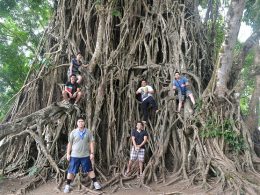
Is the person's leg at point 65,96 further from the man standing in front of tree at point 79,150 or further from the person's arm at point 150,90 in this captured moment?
the person's arm at point 150,90

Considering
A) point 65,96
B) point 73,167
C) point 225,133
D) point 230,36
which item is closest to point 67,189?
point 73,167

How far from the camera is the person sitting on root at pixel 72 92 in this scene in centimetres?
597

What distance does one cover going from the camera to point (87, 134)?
489 cm

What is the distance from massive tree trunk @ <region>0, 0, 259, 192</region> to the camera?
5.32 m

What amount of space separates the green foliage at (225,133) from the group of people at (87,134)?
0.70 metres

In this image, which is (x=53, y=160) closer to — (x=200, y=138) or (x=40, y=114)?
(x=40, y=114)

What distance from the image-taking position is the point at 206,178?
4.92 m

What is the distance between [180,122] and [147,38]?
87.2 inches

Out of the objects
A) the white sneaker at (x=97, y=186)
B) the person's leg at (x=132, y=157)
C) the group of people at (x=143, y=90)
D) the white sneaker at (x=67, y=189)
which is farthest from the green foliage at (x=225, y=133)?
the white sneaker at (x=67, y=189)

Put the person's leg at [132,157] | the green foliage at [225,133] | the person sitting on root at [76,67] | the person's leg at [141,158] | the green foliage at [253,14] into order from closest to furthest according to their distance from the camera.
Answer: the green foliage at [225,133]
the person's leg at [141,158]
the person's leg at [132,157]
the person sitting on root at [76,67]
the green foliage at [253,14]

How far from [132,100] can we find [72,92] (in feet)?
3.96

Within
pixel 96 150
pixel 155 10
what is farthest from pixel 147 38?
pixel 96 150

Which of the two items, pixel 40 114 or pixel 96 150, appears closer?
pixel 40 114

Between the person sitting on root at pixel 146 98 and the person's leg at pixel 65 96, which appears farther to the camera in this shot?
the person sitting on root at pixel 146 98
